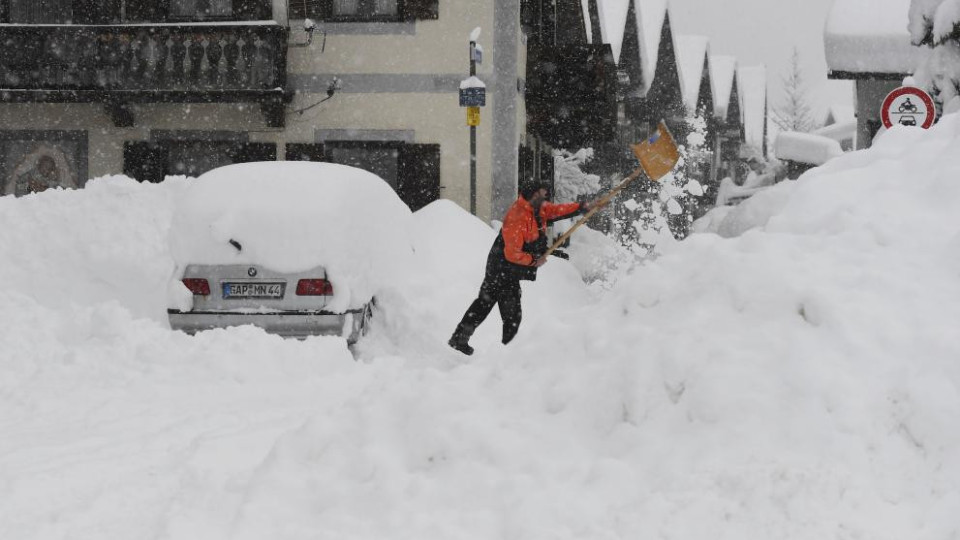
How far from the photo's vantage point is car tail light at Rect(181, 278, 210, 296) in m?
8.23

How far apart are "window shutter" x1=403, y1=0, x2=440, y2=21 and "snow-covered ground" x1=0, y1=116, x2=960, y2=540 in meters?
11.6

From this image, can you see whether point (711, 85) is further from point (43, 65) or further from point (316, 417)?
point (316, 417)

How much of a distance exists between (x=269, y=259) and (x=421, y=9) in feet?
31.7

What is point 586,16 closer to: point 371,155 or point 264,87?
point 371,155

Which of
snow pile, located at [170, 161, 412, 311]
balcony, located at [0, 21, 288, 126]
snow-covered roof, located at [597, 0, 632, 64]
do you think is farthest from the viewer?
snow-covered roof, located at [597, 0, 632, 64]

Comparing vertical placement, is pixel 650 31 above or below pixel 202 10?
above

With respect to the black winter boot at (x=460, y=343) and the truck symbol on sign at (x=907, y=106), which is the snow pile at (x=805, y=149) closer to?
the truck symbol on sign at (x=907, y=106)

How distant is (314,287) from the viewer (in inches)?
322

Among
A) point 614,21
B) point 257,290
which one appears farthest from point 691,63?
point 257,290

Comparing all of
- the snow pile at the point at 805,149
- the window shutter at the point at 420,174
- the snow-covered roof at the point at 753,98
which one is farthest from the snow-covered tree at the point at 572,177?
the snow-covered roof at the point at 753,98

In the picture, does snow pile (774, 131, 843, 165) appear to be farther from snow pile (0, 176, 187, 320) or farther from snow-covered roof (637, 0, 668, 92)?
snow pile (0, 176, 187, 320)

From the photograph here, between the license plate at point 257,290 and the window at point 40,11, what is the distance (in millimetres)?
11214

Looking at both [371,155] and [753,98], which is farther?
[753,98]

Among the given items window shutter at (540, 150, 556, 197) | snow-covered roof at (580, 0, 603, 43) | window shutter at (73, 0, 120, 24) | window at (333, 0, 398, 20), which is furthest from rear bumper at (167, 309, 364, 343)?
snow-covered roof at (580, 0, 603, 43)
